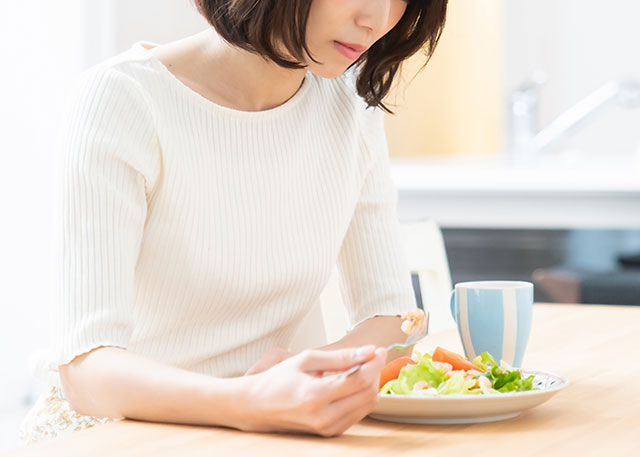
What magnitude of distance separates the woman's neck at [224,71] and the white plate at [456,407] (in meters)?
0.48

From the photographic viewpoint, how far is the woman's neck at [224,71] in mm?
1080

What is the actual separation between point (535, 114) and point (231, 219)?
2.42m

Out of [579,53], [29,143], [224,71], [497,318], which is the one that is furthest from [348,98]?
[579,53]

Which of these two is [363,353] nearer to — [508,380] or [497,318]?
[508,380]

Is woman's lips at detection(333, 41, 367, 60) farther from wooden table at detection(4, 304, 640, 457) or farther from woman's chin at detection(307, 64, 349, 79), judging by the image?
wooden table at detection(4, 304, 640, 457)

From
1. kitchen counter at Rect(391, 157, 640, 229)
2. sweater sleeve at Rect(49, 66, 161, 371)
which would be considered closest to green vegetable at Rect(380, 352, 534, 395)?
sweater sleeve at Rect(49, 66, 161, 371)

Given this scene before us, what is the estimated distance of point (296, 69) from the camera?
42.9 inches

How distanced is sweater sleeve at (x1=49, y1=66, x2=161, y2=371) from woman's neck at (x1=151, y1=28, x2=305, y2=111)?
0.49ft

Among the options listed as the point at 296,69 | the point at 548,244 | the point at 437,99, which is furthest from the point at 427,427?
the point at 437,99

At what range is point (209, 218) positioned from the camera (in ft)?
3.36

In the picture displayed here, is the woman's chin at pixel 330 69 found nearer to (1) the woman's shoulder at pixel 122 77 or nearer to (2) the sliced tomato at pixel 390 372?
(1) the woman's shoulder at pixel 122 77

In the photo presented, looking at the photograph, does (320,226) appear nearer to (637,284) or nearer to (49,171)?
(637,284)

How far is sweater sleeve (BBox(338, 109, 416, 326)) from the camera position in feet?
3.97

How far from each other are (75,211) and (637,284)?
1.72 metres
